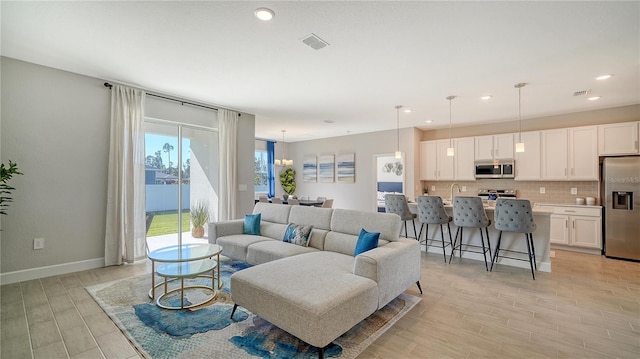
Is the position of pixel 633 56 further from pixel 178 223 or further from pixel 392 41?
pixel 178 223

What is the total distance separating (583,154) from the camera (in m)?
5.14

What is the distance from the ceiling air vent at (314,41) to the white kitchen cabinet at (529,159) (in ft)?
16.8

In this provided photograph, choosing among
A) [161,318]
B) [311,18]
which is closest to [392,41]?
[311,18]

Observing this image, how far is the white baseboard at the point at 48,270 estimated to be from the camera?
3.28 metres

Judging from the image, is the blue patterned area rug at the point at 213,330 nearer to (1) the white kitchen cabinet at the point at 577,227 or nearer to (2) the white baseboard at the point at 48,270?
(2) the white baseboard at the point at 48,270

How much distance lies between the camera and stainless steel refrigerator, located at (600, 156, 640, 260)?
176 inches

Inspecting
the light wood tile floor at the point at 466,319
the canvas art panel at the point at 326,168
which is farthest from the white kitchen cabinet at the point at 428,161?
the light wood tile floor at the point at 466,319

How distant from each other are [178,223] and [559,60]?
6.04m

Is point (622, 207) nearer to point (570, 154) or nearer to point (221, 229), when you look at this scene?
point (570, 154)

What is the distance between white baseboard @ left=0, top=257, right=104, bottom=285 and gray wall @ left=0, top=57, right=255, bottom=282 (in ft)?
0.10

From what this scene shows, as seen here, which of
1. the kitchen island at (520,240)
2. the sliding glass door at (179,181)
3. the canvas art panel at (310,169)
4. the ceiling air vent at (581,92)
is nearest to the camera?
the kitchen island at (520,240)

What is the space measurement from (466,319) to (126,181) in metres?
4.77

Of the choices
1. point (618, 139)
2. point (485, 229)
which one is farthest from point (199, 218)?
point (618, 139)

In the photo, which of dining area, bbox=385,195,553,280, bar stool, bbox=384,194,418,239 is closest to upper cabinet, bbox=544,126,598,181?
dining area, bbox=385,195,553,280
